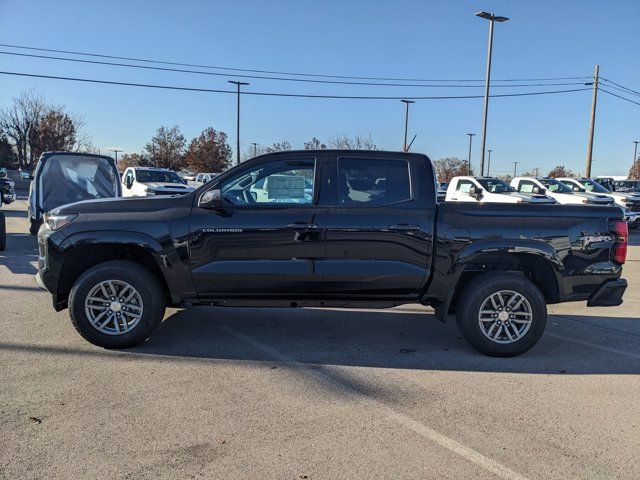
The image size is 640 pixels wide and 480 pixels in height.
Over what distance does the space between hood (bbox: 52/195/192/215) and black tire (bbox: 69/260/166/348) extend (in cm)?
54

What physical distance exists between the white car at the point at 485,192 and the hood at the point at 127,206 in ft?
42.7

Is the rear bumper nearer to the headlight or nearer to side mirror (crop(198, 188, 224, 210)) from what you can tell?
side mirror (crop(198, 188, 224, 210))

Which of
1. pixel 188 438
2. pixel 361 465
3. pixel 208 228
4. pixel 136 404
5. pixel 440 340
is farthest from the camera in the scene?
pixel 440 340

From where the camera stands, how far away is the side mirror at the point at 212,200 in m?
4.79

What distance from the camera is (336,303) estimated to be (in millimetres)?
5109

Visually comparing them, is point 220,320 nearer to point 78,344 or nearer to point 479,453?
point 78,344

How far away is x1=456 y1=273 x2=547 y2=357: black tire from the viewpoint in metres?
5.04

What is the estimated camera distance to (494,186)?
59.9 ft

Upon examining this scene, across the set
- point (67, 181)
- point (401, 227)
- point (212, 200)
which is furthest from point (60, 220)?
point (67, 181)

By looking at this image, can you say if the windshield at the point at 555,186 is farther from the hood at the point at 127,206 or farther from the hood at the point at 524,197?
the hood at the point at 127,206

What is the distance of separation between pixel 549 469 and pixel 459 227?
2.42 m

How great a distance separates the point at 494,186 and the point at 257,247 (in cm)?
1510

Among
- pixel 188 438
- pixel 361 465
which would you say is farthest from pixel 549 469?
pixel 188 438

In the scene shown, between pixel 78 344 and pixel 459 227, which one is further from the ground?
pixel 459 227
